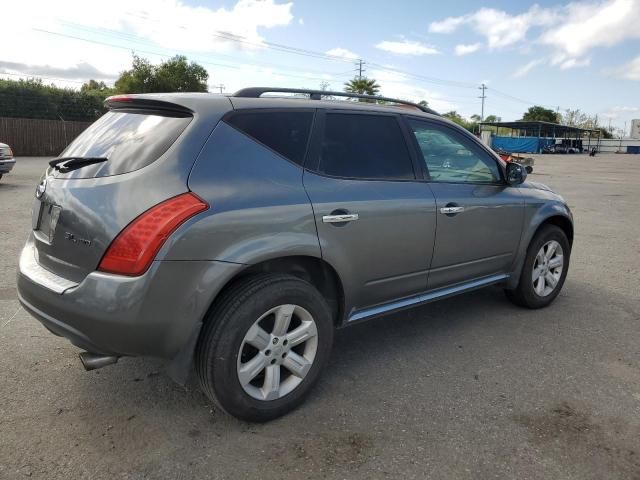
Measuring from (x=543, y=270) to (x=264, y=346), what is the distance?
2992 mm

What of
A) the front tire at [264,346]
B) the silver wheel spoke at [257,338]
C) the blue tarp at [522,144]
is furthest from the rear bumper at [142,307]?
the blue tarp at [522,144]

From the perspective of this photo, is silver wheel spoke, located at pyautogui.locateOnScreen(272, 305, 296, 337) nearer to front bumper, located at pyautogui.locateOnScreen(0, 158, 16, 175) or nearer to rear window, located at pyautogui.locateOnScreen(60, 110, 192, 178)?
rear window, located at pyautogui.locateOnScreen(60, 110, 192, 178)

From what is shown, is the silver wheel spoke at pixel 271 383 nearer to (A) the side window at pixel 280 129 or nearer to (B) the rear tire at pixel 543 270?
(A) the side window at pixel 280 129

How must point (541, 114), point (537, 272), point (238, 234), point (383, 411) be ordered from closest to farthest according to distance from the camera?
point (238, 234) < point (383, 411) < point (537, 272) < point (541, 114)

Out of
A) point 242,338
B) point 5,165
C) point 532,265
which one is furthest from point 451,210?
point 5,165

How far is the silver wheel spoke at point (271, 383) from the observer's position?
9.30ft

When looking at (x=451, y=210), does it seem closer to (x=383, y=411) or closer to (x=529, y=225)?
(x=529, y=225)

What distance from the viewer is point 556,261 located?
4.83 m

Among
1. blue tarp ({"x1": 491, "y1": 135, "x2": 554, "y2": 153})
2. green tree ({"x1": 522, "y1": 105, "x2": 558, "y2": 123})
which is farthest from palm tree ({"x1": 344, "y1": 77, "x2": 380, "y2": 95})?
green tree ({"x1": 522, "y1": 105, "x2": 558, "y2": 123})

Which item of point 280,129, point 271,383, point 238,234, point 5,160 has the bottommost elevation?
point 271,383

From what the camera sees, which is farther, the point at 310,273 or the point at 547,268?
the point at 547,268

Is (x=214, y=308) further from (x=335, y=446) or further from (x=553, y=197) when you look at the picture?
(x=553, y=197)

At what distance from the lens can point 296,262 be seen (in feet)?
9.81

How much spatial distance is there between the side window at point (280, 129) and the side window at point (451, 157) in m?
0.97
